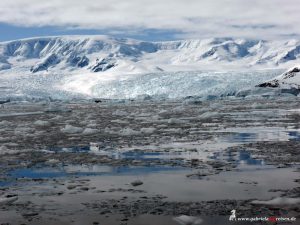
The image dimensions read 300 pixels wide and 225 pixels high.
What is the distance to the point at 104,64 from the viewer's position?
185625 millimetres

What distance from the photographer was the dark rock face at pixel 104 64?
176 m

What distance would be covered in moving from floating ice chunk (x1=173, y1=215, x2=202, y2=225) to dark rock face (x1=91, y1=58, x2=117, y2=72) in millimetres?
165152

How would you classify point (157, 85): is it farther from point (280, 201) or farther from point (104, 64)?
point (104, 64)

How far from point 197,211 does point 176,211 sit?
0.93 ft

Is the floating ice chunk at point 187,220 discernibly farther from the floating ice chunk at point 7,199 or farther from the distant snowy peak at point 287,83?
the distant snowy peak at point 287,83

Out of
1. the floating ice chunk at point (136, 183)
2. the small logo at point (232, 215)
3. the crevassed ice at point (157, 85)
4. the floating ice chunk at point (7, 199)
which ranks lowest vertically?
the crevassed ice at point (157, 85)

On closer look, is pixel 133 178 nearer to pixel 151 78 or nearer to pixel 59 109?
pixel 59 109

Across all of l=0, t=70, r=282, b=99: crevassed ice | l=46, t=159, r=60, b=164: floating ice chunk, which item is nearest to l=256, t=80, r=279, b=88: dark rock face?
l=0, t=70, r=282, b=99: crevassed ice

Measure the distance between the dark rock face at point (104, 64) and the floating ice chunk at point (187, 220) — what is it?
16515cm

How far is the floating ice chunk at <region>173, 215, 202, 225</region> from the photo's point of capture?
6.12 meters

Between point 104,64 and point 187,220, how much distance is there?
181m

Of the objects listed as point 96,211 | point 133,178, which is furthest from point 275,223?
point 133,178

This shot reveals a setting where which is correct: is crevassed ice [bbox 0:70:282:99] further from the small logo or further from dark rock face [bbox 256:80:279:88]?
the small logo

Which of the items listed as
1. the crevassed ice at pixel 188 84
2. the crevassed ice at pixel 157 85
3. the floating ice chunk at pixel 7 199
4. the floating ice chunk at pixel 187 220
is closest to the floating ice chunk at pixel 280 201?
the floating ice chunk at pixel 187 220
